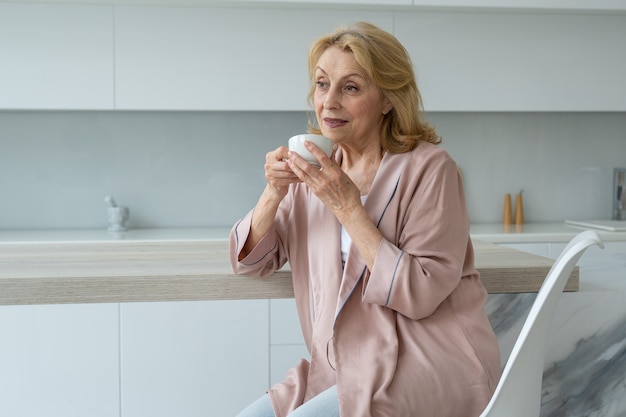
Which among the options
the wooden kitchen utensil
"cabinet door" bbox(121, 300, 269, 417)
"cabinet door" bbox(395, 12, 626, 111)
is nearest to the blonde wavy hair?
"cabinet door" bbox(121, 300, 269, 417)

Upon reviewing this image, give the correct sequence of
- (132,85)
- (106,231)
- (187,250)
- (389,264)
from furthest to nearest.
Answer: (106,231) < (132,85) < (187,250) < (389,264)

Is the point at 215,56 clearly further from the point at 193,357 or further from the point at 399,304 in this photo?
the point at 399,304

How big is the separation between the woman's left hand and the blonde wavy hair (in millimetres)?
199

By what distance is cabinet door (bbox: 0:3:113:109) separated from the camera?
10.5ft

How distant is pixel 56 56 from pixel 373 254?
93.7 inches

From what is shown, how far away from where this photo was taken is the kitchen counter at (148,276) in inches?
55.3

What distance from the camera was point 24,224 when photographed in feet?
11.9

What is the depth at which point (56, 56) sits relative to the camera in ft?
10.6

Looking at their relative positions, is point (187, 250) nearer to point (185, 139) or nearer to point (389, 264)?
point (389, 264)

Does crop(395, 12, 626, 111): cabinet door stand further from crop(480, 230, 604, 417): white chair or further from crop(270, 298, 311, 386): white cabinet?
crop(480, 230, 604, 417): white chair

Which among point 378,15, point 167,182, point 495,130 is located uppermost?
point 378,15

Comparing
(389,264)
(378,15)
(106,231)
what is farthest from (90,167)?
(389,264)

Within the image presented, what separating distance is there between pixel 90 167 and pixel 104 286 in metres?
2.40

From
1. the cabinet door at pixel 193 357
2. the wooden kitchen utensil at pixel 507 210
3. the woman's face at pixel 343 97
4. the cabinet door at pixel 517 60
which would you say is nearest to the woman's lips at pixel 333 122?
the woman's face at pixel 343 97
